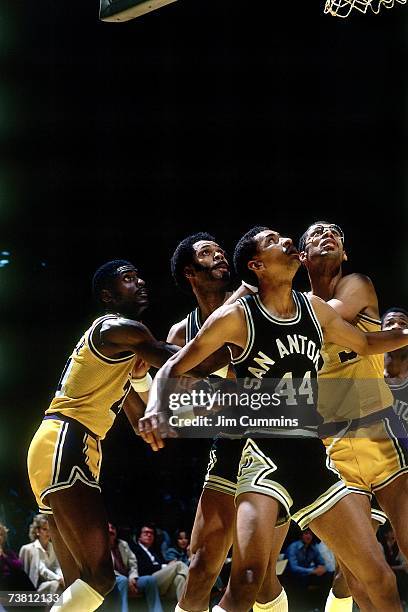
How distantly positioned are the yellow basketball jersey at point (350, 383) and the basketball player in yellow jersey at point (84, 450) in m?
0.89

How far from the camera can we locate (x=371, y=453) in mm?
5012

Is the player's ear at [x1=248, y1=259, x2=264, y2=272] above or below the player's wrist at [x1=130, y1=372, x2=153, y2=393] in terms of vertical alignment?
above

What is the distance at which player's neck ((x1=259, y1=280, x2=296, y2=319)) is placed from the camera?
4.43m

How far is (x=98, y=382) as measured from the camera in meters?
5.02

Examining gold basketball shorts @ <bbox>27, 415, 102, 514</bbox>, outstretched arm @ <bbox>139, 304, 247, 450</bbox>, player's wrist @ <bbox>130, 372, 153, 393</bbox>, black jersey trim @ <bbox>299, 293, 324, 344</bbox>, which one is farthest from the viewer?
player's wrist @ <bbox>130, 372, 153, 393</bbox>

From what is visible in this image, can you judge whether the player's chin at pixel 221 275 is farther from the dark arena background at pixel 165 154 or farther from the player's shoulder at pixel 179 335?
the dark arena background at pixel 165 154

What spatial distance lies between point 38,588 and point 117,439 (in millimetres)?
1721

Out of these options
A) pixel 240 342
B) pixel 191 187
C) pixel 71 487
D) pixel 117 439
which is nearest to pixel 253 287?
pixel 240 342

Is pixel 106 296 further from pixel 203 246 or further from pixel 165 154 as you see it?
pixel 165 154

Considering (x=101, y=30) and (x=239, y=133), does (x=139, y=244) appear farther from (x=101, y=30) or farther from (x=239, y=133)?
(x=101, y=30)

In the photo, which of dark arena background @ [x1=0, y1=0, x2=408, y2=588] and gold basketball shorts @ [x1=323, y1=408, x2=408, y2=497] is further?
dark arena background @ [x1=0, y1=0, x2=408, y2=588]

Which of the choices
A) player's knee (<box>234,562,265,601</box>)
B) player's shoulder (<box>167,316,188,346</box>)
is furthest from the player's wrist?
player's knee (<box>234,562,265,601</box>)

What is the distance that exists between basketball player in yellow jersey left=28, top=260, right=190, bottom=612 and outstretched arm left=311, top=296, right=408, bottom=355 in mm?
875

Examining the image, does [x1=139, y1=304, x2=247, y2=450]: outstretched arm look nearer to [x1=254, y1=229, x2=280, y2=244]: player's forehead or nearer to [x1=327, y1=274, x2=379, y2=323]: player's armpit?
[x1=254, y1=229, x2=280, y2=244]: player's forehead
